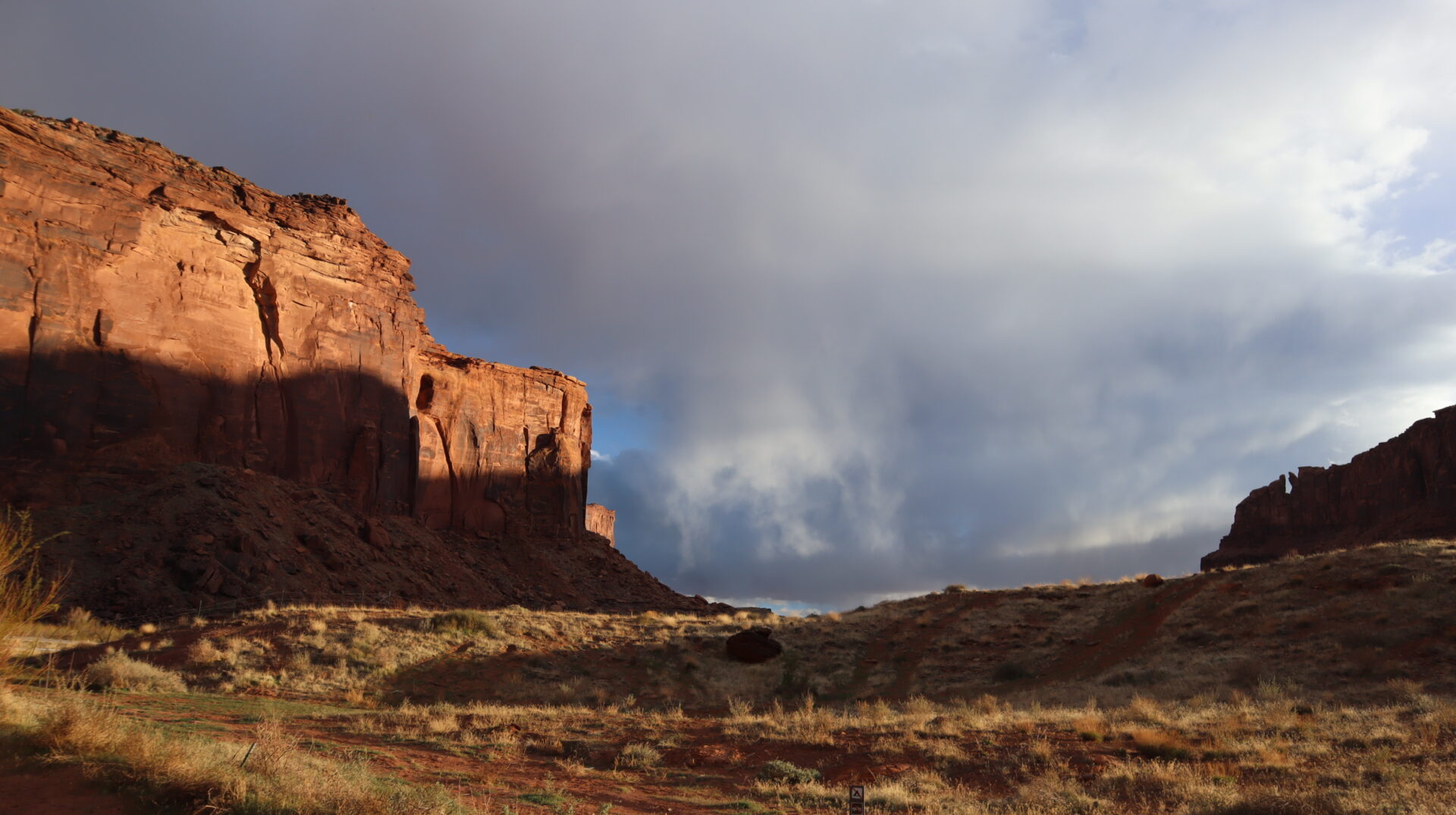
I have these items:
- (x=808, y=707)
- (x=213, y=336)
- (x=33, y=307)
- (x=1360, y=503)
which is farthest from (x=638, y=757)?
(x=1360, y=503)

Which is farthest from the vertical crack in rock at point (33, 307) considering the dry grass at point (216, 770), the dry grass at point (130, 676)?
the dry grass at point (216, 770)

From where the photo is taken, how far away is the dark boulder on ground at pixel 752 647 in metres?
27.5

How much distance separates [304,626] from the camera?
23953mm

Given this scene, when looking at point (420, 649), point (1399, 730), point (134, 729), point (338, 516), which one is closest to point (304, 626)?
point (420, 649)

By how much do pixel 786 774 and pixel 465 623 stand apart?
1874 centimetres

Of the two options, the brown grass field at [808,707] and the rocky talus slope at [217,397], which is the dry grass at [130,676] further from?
the rocky talus slope at [217,397]

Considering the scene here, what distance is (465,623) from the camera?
85.7ft

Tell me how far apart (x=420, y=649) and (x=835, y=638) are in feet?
52.2

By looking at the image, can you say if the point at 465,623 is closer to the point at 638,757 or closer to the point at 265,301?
the point at 638,757

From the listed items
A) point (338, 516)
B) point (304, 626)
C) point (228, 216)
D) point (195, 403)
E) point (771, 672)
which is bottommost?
point (771, 672)

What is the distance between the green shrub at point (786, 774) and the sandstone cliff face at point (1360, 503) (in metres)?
79.2

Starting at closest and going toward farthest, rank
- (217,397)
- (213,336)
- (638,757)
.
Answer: (638,757)
(217,397)
(213,336)

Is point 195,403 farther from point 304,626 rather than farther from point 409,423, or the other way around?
point 304,626

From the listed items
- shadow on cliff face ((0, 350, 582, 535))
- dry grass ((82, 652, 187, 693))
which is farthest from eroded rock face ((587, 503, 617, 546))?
dry grass ((82, 652, 187, 693))
